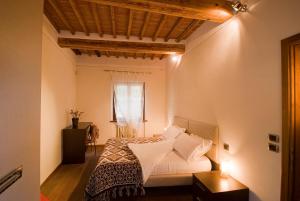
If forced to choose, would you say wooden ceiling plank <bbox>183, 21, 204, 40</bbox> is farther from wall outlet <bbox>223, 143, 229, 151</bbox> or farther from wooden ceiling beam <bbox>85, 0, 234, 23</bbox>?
wall outlet <bbox>223, 143, 229, 151</bbox>

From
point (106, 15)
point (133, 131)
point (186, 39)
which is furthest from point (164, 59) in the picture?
point (106, 15)

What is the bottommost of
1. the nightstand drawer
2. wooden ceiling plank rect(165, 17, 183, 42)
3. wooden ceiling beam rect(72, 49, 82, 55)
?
the nightstand drawer

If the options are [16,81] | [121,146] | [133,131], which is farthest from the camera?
[133,131]

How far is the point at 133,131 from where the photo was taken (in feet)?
18.4

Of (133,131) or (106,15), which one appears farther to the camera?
(133,131)

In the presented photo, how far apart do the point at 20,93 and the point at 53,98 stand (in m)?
2.86

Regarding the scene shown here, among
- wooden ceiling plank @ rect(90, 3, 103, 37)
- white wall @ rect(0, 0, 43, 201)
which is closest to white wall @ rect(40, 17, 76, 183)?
wooden ceiling plank @ rect(90, 3, 103, 37)

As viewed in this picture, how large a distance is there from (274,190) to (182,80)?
294 cm

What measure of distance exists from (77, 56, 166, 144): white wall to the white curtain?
0.76ft

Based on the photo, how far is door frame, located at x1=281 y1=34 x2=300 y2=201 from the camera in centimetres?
154

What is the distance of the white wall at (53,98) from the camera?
3018mm

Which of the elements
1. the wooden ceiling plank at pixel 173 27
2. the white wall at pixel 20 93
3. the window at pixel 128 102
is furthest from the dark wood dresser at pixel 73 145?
the white wall at pixel 20 93

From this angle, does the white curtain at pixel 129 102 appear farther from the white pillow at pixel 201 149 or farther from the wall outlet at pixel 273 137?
the wall outlet at pixel 273 137

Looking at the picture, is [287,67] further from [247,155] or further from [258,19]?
[247,155]
